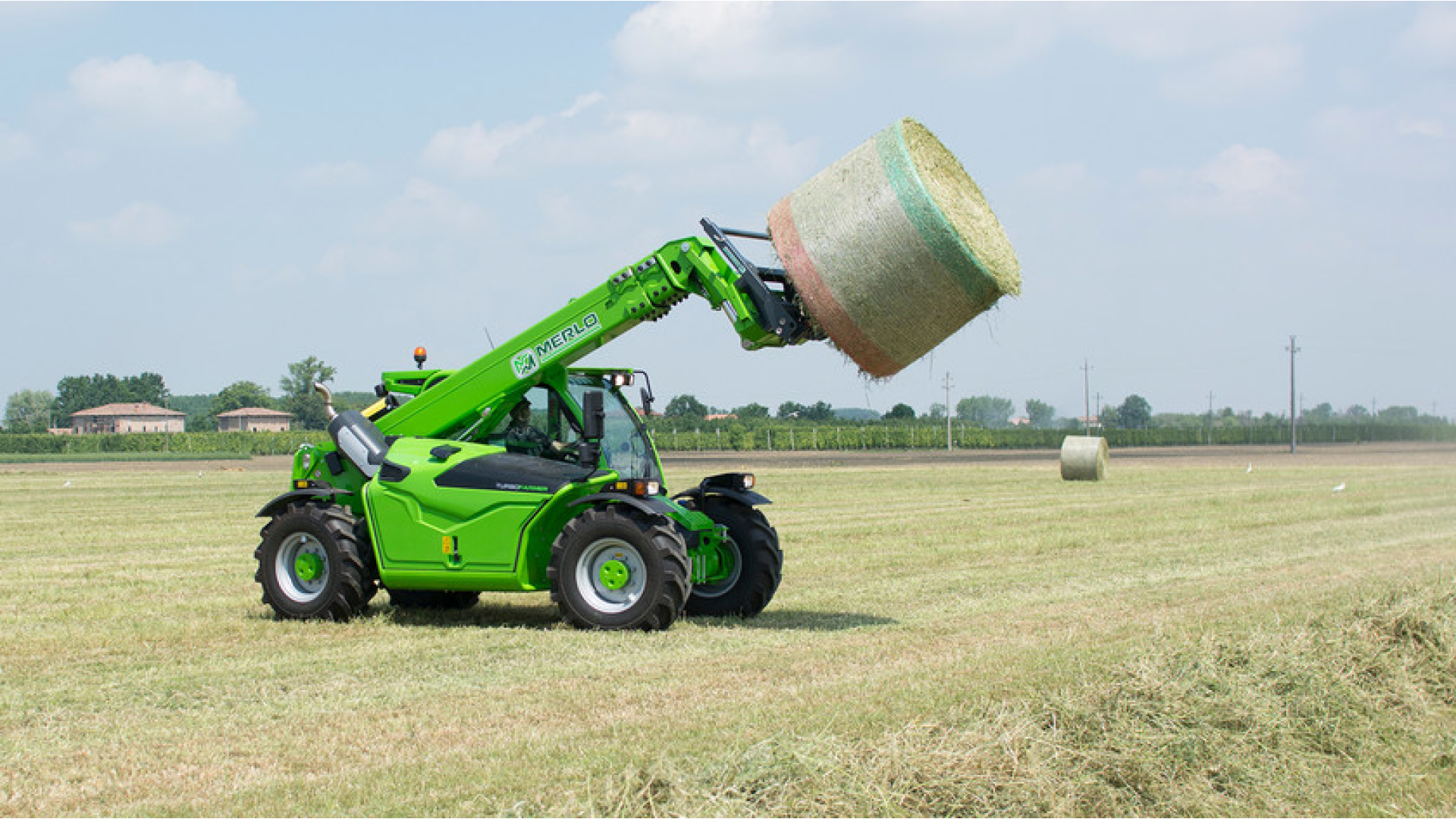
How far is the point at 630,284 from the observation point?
10352mm

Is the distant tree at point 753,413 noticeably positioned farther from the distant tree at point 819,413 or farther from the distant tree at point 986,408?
the distant tree at point 986,408

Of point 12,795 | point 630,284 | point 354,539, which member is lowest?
point 12,795


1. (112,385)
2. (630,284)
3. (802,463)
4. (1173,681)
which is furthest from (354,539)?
(112,385)

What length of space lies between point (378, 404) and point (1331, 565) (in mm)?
10301

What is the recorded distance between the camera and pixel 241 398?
11806cm

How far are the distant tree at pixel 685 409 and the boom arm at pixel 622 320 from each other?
230ft

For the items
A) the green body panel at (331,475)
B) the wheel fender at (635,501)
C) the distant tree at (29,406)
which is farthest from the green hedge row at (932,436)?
the distant tree at (29,406)

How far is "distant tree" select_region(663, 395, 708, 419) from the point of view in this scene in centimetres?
8375

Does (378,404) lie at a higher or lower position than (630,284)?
lower

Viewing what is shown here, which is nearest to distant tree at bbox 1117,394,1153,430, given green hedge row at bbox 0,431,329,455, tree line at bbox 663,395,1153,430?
tree line at bbox 663,395,1153,430

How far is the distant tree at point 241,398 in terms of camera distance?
116 meters

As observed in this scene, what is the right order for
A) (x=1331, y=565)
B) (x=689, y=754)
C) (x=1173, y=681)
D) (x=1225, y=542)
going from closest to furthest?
1. (x=689, y=754)
2. (x=1173, y=681)
3. (x=1331, y=565)
4. (x=1225, y=542)

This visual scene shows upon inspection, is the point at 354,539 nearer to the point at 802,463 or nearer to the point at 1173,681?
the point at 1173,681

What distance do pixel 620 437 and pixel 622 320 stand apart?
1219 mm
